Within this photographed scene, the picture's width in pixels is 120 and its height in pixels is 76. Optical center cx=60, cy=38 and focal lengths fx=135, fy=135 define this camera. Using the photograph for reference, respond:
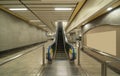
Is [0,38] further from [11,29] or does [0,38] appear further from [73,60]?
[73,60]

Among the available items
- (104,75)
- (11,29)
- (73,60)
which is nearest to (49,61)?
(73,60)

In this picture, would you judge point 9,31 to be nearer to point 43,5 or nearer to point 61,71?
point 43,5

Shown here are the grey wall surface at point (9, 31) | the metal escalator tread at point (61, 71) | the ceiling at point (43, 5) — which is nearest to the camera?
the metal escalator tread at point (61, 71)

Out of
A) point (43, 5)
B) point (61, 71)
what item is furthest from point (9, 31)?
point (61, 71)

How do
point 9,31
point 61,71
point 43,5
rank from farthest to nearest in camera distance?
point 9,31 < point 43,5 < point 61,71

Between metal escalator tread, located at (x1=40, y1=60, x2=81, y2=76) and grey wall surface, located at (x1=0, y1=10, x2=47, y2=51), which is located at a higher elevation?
grey wall surface, located at (x1=0, y1=10, x2=47, y2=51)

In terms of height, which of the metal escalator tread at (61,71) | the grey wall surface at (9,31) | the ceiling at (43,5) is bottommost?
the metal escalator tread at (61,71)

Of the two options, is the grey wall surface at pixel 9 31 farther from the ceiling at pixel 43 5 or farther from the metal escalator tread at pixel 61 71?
the metal escalator tread at pixel 61 71

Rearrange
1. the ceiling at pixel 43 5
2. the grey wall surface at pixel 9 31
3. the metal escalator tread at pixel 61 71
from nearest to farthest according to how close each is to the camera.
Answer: the metal escalator tread at pixel 61 71 < the ceiling at pixel 43 5 < the grey wall surface at pixel 9 31

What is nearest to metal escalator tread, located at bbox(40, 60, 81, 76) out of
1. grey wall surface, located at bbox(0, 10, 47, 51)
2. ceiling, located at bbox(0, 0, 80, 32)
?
ceiling, located at bbox(0, 0, 80, 32)

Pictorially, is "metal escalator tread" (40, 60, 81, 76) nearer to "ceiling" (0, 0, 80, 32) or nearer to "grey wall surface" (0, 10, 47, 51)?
"ceiling" (0, 0, 80, 32)

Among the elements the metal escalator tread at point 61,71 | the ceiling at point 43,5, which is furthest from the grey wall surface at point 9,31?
the metal escalator tread at point 61,71

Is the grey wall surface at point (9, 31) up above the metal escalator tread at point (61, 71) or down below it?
above

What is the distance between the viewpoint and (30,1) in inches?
247
